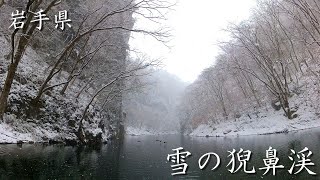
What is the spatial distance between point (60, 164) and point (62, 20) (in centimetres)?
617

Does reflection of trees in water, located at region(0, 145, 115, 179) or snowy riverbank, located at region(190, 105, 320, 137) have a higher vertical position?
snowy riverbank, located at region(190, 105, 320, 137)

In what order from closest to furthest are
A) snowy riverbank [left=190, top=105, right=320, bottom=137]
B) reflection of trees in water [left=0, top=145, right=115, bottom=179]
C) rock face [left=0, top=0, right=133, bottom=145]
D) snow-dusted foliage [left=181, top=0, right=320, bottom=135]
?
reflection of trees in water [left=0, top=145, right=115, bottom=179]
rock face [left=0, top=0, right=133, bottom=145]
snow-dusted foliage [left=181, top=0, right=320, bottom=135]
snowy riverbank [left=190, top=105, right=320, bottom=137]

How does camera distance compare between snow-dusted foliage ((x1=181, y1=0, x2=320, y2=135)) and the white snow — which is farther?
the white snow

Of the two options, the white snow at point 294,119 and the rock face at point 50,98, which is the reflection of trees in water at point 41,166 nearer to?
the rock face at point 50,98

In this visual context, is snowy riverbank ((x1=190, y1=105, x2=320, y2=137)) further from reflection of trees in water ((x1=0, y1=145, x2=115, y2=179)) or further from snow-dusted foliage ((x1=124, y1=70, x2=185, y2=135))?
snow-dusted foliage ((x1=124, y1=70, x2=185, y2=135))

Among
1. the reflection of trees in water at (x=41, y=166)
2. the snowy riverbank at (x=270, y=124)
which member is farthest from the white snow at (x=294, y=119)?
the reflection of trees in water at (x=41, y=166)

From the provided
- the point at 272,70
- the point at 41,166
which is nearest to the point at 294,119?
the point at 272,70

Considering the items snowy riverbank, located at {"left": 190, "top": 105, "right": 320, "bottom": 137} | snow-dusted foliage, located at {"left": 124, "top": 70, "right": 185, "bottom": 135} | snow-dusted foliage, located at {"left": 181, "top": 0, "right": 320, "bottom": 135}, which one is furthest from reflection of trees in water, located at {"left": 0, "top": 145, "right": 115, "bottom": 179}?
snow-dusted foliage, located at {"left": 124, "top": 70, "right": 185, "bottom": 135}

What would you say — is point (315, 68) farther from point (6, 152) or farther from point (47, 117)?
point (6, 152)

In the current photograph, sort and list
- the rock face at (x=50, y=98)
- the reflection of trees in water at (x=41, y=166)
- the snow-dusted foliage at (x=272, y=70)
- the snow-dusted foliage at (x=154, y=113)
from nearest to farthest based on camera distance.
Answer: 1. the reflection of trees in water at (x=41, y=166)
2. the rock face at (x=50, y=98)
3. the snow-dusted foliage at (x=272, y=70)
4. the snow-dusted foliage at (x=154, y=113)

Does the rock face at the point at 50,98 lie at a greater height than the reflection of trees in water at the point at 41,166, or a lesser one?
greater

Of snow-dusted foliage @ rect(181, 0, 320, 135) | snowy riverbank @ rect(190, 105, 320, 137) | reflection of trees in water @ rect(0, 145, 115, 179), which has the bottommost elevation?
reflection of trees in water @ rect(0, 145, 115, 179)

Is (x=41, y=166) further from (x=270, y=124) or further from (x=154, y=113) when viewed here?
(x=154, y=113)

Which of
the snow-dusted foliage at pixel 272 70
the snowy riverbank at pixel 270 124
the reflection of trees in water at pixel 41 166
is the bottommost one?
the reflection of trees in water at pixel 41 166
